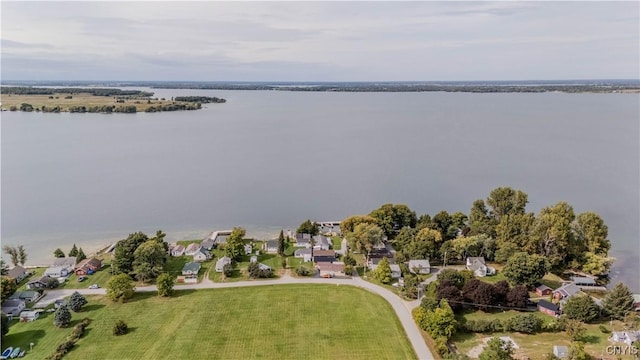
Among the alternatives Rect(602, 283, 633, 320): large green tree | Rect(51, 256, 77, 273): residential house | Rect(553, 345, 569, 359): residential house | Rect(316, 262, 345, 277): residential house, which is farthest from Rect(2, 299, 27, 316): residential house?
Rect(602, 283, 633, 320): large green tree

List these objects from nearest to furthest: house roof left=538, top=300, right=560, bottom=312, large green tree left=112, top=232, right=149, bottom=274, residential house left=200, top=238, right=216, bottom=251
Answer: house roof left=538, top=300, right=560, bottom=312 → large green tree left=112, top=232, right=149, bottom=274 → residential house left=200, top=238, right=216, bottom=251

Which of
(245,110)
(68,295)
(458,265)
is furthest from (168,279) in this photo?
(245,110)

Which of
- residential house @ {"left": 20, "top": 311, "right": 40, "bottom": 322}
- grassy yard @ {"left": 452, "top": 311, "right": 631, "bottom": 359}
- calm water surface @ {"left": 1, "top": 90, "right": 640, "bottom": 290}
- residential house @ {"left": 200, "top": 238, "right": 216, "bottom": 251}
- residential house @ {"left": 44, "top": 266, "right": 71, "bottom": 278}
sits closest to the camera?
grassy yard @ {"left": 452, "top": 311, "right": 631, "bottom": 359}

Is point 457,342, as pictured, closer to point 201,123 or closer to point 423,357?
point 423,357

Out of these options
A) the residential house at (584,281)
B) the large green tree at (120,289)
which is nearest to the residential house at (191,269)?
the large green tree at (120,289)

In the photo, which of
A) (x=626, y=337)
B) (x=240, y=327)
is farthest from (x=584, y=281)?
(x=240, y=327)

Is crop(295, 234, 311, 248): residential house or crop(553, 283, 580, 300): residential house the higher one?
crop(295, 234, 311, 248): residential house

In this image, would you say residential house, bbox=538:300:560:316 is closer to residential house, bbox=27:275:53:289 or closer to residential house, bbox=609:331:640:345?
residential house, bbox=609:331:640:345

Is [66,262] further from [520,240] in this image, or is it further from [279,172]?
[520,240]
